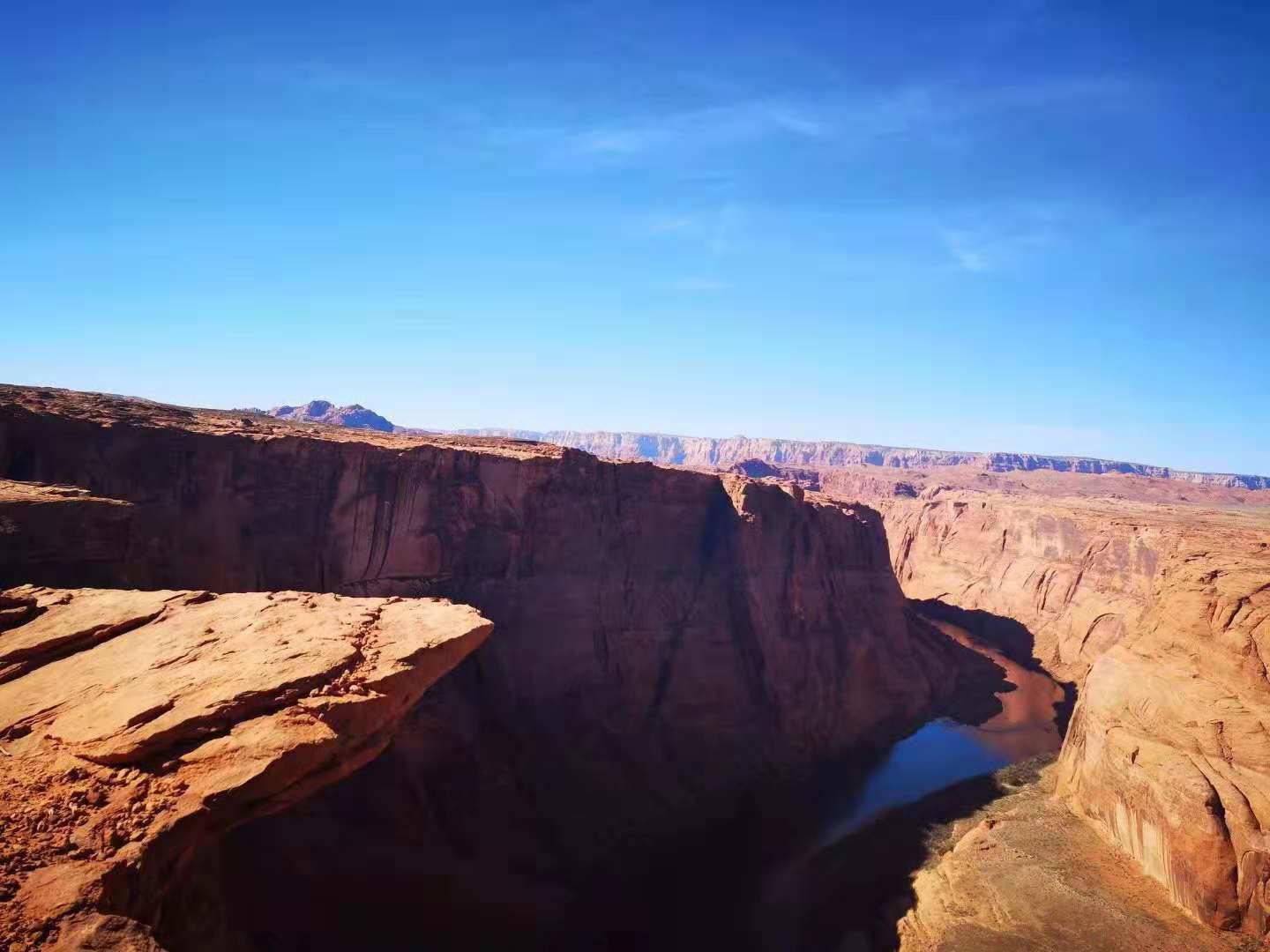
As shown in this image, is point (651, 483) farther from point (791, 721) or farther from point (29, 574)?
point (29, 574)

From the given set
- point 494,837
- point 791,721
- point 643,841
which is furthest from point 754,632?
point 494,837

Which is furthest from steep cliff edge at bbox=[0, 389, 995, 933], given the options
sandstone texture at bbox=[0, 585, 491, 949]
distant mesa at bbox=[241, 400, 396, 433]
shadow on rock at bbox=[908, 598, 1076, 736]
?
distant mesa at bbox=[241, 400, 396, 433]

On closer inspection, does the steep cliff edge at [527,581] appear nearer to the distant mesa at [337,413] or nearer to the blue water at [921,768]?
the blue water at [921,768]

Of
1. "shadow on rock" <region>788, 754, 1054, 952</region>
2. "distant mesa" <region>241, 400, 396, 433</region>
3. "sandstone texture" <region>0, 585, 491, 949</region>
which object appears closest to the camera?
"sandstone texture" <region>0, 585, 491, 949</region>

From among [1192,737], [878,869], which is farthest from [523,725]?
[1192,737]

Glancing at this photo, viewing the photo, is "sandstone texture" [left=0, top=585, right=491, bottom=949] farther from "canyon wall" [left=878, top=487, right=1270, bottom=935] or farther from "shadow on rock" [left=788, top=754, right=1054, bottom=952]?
"canyon wall" [left=878, top=487, right=1270, bottom=935]
